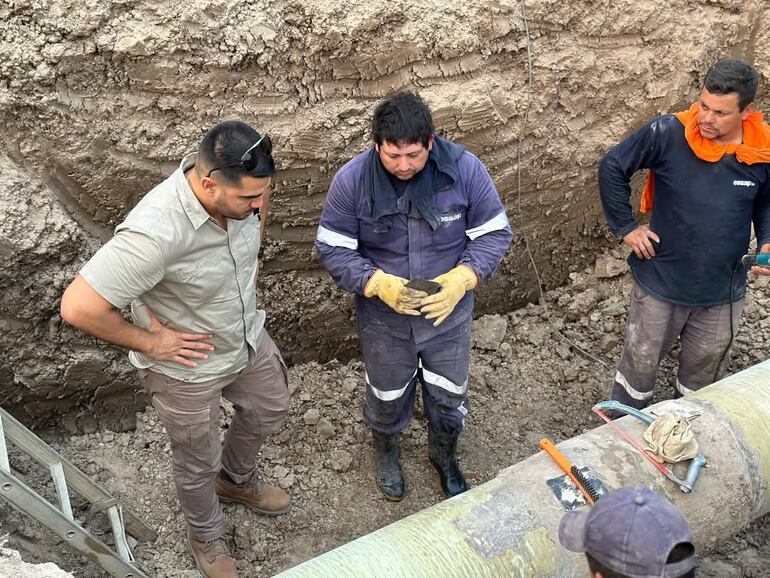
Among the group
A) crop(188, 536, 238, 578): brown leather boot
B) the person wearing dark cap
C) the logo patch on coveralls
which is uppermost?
the person wearing dark cap

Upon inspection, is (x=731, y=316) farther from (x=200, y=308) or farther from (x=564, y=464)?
(x=200, y=308)

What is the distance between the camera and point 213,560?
339cm

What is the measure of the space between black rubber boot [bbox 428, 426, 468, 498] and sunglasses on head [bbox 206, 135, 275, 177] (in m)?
1.68

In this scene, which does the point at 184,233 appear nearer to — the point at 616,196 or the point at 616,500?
the point at 616,500

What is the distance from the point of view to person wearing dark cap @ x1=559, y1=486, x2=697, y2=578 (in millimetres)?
1667

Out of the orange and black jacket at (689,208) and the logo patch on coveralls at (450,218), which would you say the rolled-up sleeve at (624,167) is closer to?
the orange and black jacket at (689,208)

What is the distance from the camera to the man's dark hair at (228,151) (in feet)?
8.45

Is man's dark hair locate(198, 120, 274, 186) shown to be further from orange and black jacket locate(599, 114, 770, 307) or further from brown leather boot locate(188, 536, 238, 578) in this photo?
orange and black jacket locate(599, 114, 770, 307)

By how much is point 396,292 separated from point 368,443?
137cm

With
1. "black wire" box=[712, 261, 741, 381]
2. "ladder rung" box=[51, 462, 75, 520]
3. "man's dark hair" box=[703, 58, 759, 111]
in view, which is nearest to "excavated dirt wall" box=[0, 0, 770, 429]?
"ladder rung" box=[51, 462, 75, 520]

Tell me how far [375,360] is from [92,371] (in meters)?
1.48

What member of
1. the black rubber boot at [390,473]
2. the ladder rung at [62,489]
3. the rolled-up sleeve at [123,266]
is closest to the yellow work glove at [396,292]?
the rolled-up sleeve at [123,266]

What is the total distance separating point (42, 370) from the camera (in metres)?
3.73

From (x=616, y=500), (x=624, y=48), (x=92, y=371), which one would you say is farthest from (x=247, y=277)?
(x=624, y=48)
